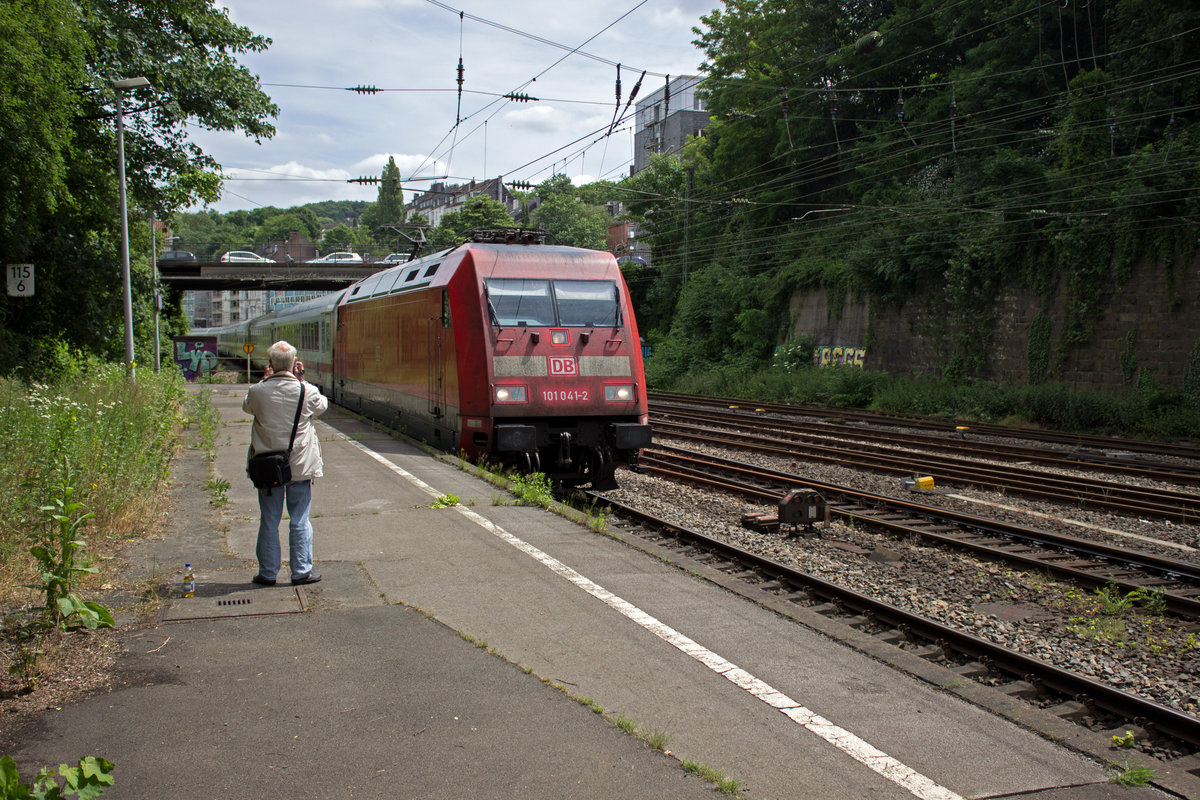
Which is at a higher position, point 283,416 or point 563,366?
point 563,366

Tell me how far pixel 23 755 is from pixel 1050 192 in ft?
88.4

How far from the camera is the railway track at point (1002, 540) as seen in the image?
289 inches

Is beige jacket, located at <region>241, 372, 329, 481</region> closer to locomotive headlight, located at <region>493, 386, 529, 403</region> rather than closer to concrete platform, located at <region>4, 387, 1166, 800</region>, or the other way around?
concrete platform, located at <region>4, 387, 1166, 800</region>

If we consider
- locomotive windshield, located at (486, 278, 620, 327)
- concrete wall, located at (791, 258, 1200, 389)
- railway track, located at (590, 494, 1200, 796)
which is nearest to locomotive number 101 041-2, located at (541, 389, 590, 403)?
locomotive windshield, located at (486, 278, 620, 327)

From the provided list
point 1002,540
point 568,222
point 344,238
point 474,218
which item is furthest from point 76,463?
point 344,238

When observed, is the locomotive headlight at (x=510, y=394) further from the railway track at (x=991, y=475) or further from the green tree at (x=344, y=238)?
the green tree at (x=344, y=238)

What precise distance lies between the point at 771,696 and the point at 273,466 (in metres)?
3.39

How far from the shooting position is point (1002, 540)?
8906mm

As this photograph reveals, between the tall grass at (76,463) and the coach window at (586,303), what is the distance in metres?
4.92

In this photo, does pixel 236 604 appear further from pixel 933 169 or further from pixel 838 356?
pixel 933 169

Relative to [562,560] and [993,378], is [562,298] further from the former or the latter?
[993,378]

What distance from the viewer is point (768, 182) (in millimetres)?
39750

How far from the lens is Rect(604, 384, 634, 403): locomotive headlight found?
11180 millimetres

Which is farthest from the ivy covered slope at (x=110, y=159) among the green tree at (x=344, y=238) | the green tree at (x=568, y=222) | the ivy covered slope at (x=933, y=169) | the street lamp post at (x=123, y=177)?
the green tree at (x=344, y=238)
